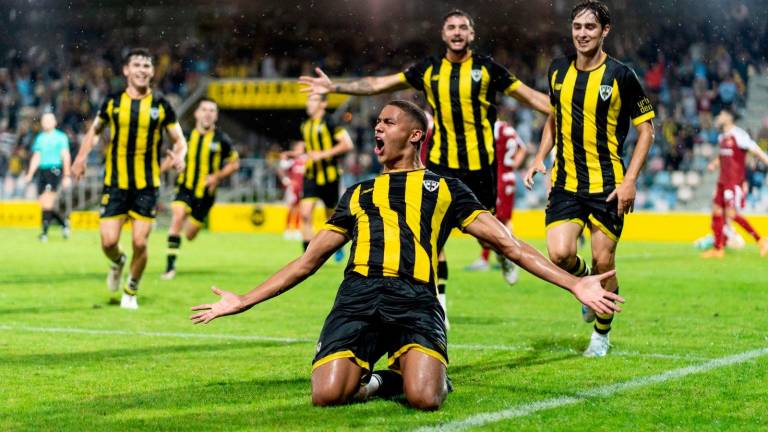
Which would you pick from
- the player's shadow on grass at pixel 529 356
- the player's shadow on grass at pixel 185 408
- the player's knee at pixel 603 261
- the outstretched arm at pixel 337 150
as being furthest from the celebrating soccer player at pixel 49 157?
the player's shadow on grass at pixel 185 408

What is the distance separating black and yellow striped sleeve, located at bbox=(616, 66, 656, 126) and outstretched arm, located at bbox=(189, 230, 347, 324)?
2.67 meters

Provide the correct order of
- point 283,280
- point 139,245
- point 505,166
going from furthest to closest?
point 505,166, point 139,245, point 283,280

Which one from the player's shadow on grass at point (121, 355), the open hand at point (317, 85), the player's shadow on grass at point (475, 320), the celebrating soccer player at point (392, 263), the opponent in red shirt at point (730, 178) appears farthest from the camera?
the opponent in red shirt at point (730, 178)

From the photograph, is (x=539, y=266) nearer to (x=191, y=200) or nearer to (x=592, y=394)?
(x=592, y=394)

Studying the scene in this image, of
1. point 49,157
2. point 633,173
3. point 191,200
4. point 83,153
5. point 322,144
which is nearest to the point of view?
point 633,173

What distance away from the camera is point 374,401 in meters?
6.14

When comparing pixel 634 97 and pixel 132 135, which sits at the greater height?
pixel 634 97

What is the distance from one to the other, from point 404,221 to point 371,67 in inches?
1120

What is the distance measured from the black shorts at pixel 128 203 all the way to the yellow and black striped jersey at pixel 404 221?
5.54 m

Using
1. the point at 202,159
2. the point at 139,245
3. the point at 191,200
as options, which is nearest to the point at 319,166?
the point at 202,159

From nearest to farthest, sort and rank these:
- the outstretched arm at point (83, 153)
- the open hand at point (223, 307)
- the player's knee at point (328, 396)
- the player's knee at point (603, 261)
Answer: the open hand at point (223, 307), the player's knee at point (328, 396), the player's knee at point (603, 261), the outstretched arm at point (83, 153)

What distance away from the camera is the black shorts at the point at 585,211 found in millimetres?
8141

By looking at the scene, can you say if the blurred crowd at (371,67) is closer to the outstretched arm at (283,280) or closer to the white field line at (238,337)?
the white field line at (238,337)

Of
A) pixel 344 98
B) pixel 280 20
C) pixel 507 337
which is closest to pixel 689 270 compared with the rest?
pixel 507 337
